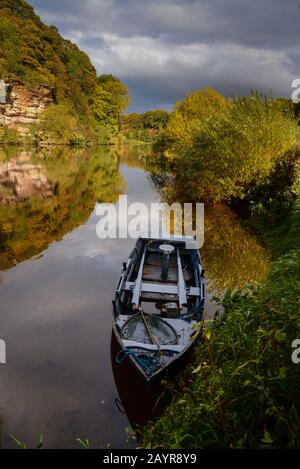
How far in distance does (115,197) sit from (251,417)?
23.8 meters

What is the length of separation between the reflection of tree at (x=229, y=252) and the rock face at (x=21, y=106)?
167ft

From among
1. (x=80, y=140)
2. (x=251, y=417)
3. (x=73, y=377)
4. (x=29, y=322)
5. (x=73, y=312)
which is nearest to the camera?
(x=251, y=417)

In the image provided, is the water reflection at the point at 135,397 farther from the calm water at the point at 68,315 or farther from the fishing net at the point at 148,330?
the fishing net at the point at 148,330

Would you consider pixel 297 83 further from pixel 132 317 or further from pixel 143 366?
pixel 143 366

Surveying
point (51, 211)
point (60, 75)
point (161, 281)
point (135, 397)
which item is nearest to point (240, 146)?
point (51, 211)

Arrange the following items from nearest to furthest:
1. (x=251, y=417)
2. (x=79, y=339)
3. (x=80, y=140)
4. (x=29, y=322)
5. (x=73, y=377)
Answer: (x=251, y=417), (x=73, y=377), (x=79, y=339), (x=29, y=322), (x=80, y=140)

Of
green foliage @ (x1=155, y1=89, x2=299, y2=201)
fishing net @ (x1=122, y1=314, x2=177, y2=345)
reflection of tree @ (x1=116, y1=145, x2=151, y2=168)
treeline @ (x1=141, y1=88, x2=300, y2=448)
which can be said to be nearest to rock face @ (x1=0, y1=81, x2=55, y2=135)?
reflection of tree @ (x1=116, y1=145, x2=151, y2=168)

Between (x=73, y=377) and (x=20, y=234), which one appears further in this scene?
(x=20, y=234)

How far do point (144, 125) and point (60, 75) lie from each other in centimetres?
7822

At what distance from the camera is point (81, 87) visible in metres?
89.1

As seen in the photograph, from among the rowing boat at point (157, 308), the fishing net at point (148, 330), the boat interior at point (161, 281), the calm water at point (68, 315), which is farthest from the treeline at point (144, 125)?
the fishing net at point (148, 330)

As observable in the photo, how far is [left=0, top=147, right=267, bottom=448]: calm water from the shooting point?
595 cm

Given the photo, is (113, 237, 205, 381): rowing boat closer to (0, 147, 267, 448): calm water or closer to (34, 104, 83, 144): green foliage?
(0, 147, 267, 448): calm water
